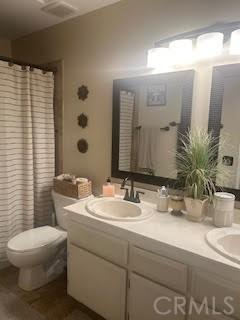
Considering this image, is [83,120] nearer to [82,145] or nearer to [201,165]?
[82,145]

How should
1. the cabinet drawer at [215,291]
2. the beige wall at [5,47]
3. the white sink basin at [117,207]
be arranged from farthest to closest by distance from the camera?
the beige wall at [5,47]
the white sink basin at [117,207]
the cabinet drawer at [215,291]

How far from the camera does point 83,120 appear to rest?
94.5 inches

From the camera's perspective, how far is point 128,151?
83.4 inches

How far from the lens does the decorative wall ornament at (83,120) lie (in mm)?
2385

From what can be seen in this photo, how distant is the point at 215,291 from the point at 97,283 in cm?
81

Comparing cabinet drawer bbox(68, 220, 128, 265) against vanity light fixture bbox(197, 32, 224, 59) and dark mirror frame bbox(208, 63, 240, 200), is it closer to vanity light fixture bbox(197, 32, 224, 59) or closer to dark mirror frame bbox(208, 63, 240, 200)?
dark mirror frame bbox(208, 63, 240, 200)

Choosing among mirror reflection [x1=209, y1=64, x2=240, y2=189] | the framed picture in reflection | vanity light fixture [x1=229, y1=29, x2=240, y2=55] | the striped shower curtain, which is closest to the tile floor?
the striped shower curtain

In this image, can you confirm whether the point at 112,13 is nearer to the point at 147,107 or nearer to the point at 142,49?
the point at 142,49

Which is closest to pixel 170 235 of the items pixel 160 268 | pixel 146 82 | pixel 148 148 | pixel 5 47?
pixel 160 268

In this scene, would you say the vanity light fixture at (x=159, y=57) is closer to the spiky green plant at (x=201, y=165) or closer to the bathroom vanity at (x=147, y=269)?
the spiky green plant at (x=201, y=165)

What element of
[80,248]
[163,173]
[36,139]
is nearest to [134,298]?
[80,248]

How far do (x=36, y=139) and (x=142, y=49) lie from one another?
132 cm

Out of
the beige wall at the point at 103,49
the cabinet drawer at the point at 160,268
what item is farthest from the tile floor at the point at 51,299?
the beige wall at the point at 103,49

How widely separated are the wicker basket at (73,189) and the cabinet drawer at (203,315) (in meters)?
1.26
